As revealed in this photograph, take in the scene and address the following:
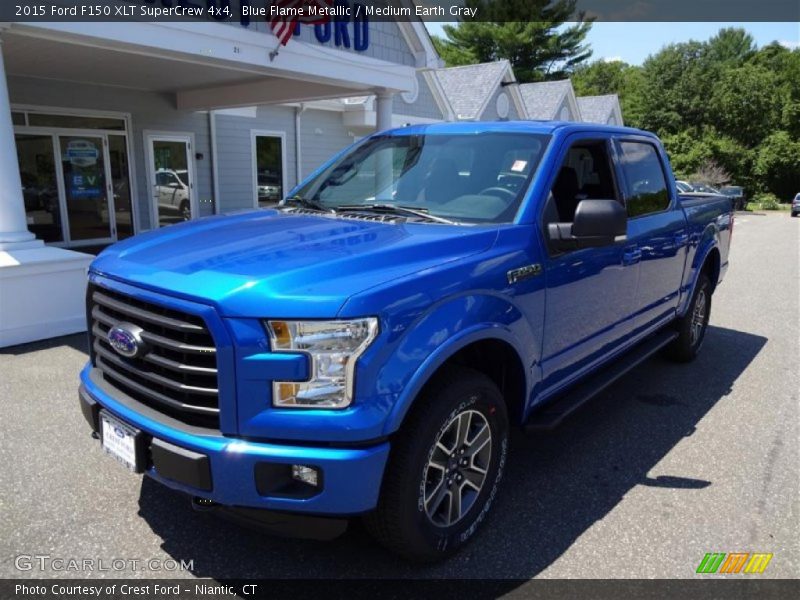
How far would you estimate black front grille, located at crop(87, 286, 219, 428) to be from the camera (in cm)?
233

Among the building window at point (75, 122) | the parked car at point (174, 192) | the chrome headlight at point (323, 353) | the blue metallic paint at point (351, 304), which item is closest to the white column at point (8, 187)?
the blue metallic paint at point (351, 304)

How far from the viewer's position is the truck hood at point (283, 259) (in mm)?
2229

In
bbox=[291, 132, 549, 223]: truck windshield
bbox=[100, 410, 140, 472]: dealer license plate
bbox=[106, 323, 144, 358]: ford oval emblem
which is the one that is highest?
bbox=[291, 132, 549, 223]: truck windshield

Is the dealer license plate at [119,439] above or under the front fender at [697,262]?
under

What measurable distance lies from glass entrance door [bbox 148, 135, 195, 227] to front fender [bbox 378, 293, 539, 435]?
38.8 ft

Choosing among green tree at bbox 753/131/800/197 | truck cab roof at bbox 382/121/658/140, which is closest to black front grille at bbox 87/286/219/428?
truck cab roof at bbox 382/121/658/140

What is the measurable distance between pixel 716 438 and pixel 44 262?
6309 mm

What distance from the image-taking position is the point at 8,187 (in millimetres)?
6273

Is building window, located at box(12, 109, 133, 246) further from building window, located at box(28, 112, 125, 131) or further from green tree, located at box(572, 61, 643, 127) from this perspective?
green tree, located at box(572, 61, 643, 127)

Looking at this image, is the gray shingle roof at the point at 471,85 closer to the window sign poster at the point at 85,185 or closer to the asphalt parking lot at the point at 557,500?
the window sign poster at the point at 85,185

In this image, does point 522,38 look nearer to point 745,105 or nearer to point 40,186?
point 745,105

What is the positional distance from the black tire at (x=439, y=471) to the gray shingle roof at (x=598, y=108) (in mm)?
36964

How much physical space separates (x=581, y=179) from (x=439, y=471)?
2206mm

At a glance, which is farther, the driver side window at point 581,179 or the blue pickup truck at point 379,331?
the driver side window at point 581,179
